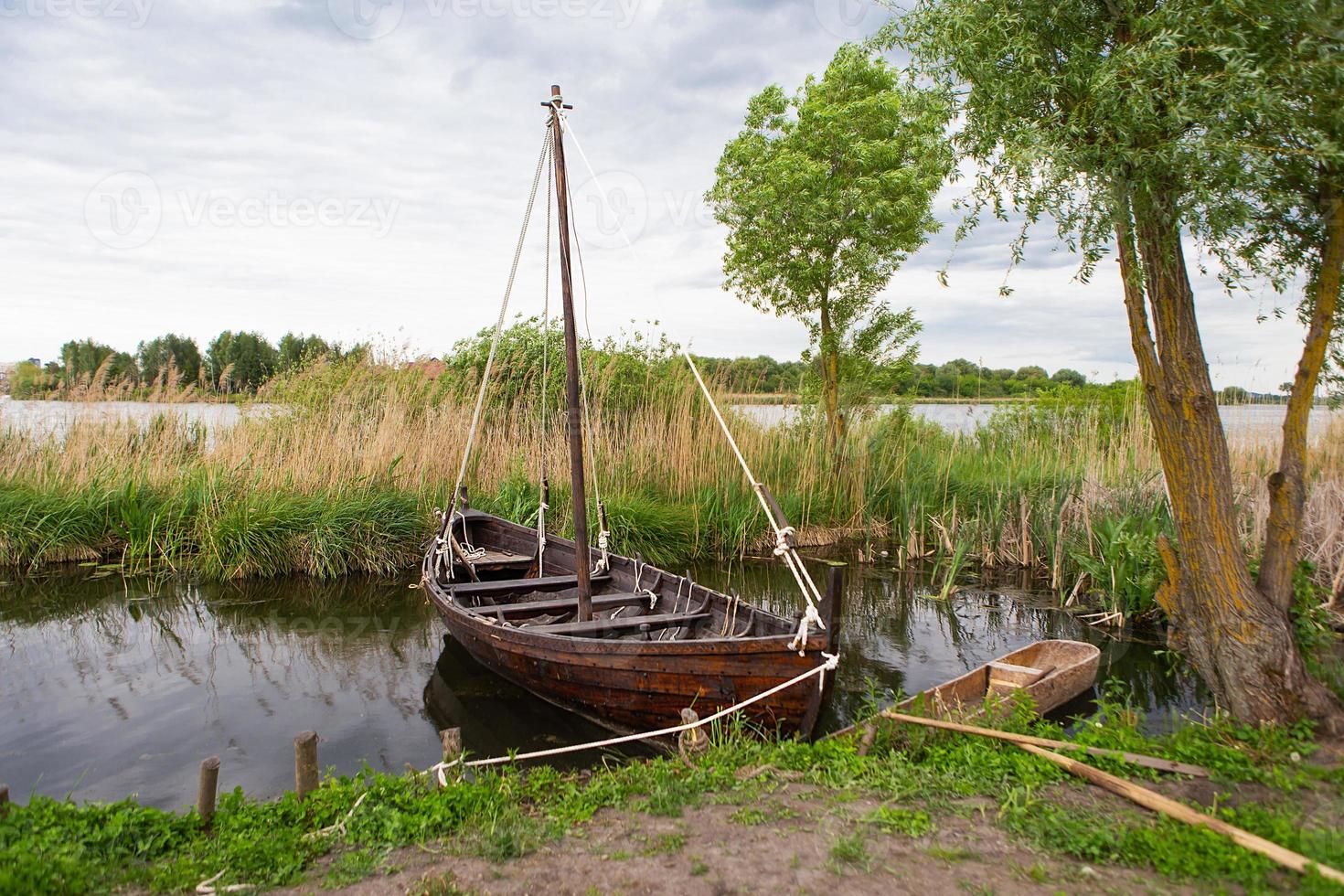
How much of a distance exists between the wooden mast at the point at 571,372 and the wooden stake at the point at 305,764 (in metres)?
2.25

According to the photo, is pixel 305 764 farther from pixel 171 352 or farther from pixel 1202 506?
pixel 171 352

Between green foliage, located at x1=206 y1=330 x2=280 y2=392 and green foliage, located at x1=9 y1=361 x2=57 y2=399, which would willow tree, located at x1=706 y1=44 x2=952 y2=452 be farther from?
green foliage, located at x1=9 y1=361 x2=57 y2=399

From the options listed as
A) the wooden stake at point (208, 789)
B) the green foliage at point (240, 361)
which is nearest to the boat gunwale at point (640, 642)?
the wooden stake at point (208, 789)

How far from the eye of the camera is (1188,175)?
12.3 feet

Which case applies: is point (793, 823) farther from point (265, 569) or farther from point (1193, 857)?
point (265, 569)

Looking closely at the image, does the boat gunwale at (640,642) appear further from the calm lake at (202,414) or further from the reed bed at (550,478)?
the calm lake at (202,414)

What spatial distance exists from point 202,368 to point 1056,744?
13.4m

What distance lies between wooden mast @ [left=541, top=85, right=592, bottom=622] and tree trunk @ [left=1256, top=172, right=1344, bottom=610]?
4048 mm

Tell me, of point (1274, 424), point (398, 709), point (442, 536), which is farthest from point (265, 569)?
point (1274, 424)

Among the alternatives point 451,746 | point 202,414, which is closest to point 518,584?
point 451,746

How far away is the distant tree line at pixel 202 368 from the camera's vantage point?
12.3m

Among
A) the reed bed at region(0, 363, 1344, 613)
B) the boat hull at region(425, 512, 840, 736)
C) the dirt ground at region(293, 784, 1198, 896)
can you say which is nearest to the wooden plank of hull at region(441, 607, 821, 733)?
the boat hull at region(425, 512, 840, 736)

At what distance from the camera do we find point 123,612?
8391 mm

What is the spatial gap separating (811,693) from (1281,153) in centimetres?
346
